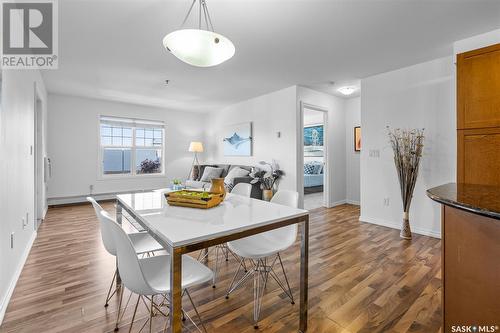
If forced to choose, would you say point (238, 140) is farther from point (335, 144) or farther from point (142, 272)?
point (142, 272)

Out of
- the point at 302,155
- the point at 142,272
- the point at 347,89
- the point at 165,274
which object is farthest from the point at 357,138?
the point at 142,272

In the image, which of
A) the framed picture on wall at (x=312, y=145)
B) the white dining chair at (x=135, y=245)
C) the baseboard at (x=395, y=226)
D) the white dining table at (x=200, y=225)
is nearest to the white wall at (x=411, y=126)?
the baseboard at (x=395, y=226)

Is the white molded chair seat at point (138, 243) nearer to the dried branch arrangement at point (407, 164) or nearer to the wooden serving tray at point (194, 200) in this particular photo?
the wooden serving tray at point (194, 200)

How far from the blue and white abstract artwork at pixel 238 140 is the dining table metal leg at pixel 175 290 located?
4.52 m

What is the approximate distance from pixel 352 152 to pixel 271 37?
11.7 ft

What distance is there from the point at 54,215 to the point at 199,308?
163 inches

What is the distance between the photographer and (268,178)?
470 centimetres

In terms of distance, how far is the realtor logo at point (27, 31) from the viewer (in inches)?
82.1

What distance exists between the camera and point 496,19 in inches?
89.1

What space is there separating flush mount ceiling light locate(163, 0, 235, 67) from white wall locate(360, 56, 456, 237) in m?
3.04

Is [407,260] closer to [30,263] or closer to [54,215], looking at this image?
[30,263]

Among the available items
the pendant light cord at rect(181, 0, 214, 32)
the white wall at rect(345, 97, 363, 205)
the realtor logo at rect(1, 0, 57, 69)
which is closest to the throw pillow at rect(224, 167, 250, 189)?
the white wall at rect(345, 97, 363, 205)

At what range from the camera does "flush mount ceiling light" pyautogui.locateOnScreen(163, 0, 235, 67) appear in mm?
1429

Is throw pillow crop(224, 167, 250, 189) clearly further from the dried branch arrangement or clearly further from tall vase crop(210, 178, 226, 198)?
tall vase crop(210, 178, 226, 198)
